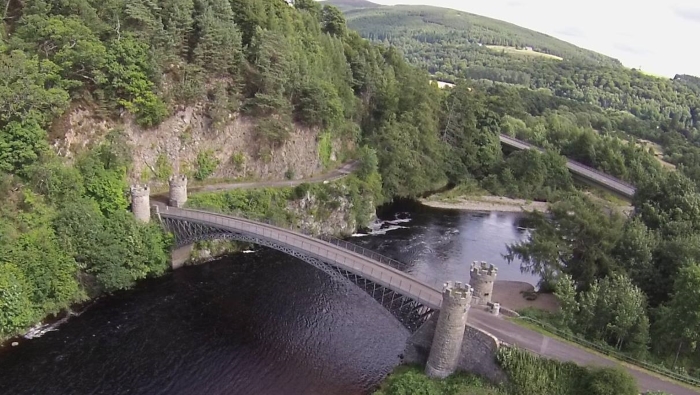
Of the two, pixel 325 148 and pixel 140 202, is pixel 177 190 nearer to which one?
pixel 140 202

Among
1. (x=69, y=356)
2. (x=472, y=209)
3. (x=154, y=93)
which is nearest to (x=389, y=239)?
(x=472, y=209)

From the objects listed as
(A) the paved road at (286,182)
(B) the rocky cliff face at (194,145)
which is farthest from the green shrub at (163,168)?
(A) the paved road at (286,182)

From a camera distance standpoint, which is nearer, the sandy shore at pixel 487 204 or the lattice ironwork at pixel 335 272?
the lattice ironwork at pixel 335 272

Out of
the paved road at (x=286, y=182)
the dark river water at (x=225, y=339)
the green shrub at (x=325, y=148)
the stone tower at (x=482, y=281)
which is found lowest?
the dark river water at (x=225, y=339)

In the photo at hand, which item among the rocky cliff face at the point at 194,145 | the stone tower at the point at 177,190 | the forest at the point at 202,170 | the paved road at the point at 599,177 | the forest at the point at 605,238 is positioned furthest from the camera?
the paved road at the point at 599,177

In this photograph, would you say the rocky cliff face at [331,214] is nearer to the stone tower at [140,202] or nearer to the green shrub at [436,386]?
the stone tower at [140,202]

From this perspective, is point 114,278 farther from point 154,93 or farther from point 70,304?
point 154,93

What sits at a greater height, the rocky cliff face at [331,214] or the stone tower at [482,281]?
the stone tower at [482,281]

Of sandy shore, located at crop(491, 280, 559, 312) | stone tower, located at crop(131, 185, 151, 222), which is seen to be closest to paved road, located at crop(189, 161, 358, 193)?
stone tower, located at crop(131, 185, 151, 222)

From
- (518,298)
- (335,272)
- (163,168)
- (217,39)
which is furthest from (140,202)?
(518,298)
